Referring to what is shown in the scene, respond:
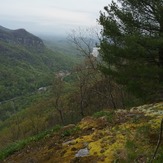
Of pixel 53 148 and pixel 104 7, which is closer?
pixel 53 148

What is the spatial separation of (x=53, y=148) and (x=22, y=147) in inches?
82.5

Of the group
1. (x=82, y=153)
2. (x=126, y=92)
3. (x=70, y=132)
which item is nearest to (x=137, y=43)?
(x=126, y=92)

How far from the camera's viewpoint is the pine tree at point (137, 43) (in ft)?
56.7

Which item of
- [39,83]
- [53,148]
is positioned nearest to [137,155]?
[53,148]

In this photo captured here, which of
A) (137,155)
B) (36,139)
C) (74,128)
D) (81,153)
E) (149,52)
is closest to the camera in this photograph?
→ (137,155)

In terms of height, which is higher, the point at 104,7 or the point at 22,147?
the point at 104,7

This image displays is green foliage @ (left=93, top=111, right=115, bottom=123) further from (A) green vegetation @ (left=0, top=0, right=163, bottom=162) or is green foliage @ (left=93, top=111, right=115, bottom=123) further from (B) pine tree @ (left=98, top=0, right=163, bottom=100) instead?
(B) pine tree @ (left=98, top=0, right=163, bottom=100)

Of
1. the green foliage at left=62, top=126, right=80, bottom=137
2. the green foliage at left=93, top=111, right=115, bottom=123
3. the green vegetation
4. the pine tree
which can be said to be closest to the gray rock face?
the green vegetation

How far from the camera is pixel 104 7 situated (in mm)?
19656

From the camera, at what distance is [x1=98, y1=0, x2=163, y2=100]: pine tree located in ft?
56.7

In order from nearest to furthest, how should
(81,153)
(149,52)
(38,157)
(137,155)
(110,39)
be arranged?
1. (137,155)
2. (81,153)
3. (38,157)
4. (149,52)
5. (110,39)

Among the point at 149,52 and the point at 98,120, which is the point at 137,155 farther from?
the point at 149,52

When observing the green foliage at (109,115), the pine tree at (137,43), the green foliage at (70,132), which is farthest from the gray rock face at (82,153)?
the pine tree at (137,43)

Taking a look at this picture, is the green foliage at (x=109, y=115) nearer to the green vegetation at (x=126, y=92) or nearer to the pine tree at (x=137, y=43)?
the green vegetation at (x=126, y=92)
